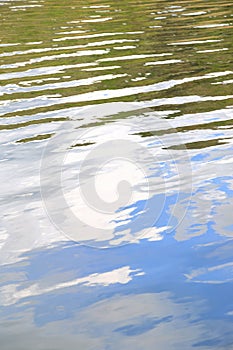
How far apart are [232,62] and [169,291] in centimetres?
794

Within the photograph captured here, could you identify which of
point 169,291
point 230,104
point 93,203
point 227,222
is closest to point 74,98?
point 230,104

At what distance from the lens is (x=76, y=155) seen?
7.77 m

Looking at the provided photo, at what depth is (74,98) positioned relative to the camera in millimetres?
10531

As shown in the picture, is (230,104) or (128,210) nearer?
(128,210)

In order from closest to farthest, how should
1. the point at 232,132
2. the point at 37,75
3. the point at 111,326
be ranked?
the point at 111,326 < the point at 232,132 < the point at 37,75

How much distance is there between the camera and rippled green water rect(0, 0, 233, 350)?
178 inches

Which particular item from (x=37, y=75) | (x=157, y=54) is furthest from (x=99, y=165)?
(x=157, y=54)

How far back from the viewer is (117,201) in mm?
6465

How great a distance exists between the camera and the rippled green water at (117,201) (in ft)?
14.9

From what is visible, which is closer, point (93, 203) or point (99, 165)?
point (93, 203)

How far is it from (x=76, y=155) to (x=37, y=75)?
184 inches

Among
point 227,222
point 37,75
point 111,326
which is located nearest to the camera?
point 111,326

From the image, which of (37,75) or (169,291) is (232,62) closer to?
(37,75)

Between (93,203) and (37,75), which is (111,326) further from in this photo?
(37,75)
